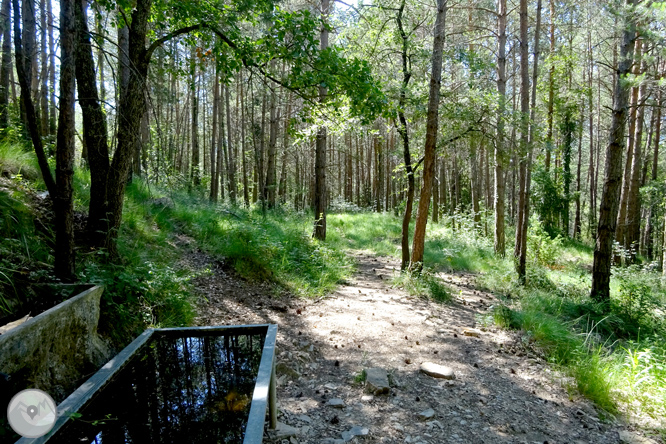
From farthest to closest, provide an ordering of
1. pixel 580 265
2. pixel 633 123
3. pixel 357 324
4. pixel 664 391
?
pixel 580 265 → pixel 633 123 → pixel 357 324 → pixel 664 391

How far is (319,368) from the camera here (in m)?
4.41

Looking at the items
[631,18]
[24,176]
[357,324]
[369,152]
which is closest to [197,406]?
[357,324]

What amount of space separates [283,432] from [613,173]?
8122mm

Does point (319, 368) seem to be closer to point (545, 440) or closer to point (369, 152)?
point (545, 440)

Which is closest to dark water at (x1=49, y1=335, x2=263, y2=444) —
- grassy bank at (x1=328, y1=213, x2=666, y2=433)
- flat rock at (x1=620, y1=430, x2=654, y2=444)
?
flat rock at (x1=620, y1=430, x2=654, y2=444)

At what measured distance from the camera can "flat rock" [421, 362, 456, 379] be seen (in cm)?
420

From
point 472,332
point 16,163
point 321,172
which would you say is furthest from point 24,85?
point 321,172

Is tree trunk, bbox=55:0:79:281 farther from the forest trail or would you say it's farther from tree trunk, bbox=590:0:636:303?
tree trunk, bbox=590:0:636:303

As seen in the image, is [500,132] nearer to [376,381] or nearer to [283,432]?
[376,381]

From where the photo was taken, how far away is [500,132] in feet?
27.8

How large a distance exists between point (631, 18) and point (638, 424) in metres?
7.26

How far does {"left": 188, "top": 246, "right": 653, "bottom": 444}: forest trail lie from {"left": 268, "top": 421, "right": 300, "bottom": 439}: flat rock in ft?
0.04

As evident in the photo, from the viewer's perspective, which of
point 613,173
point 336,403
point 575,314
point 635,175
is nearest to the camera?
point 336,403

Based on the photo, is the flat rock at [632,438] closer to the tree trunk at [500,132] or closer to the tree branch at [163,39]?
the tree branch at [163,39]
